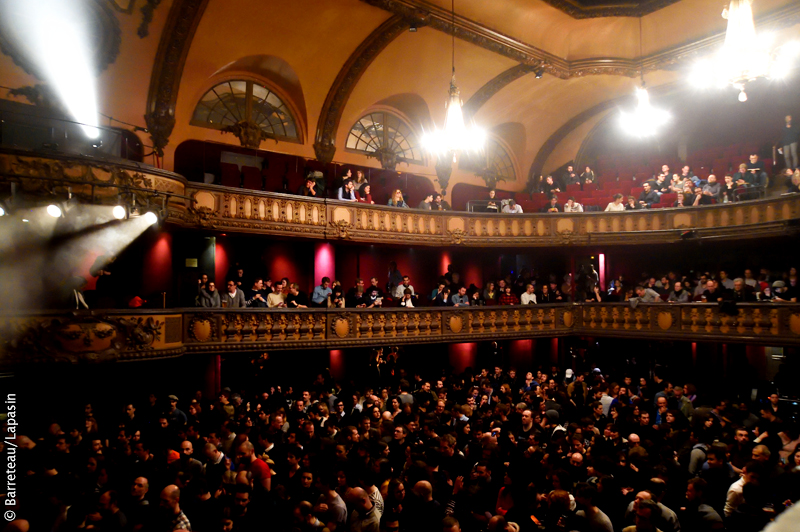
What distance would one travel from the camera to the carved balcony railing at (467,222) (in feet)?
39.1

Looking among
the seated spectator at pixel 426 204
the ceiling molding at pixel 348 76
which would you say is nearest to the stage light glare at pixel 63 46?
the ceiling molding at pixel 348 76

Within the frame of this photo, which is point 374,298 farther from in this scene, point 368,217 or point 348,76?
point 348,76

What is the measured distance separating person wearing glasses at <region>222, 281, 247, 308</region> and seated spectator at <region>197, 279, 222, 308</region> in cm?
17

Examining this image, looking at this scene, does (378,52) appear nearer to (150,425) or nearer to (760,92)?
(150,425)

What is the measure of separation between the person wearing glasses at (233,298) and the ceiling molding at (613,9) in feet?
34.4

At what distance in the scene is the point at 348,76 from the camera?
14.1m

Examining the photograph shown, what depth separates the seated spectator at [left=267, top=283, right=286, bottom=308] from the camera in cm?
1180

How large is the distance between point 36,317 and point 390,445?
6.07 metres

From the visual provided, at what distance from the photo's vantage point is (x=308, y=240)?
1368 cm

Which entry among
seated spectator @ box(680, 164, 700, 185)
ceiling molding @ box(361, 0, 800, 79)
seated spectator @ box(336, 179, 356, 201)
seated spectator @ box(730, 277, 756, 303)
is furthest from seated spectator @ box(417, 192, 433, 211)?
seated spectator @ box(730, 277, 756, 303)

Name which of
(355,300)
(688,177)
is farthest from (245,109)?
(688,177)

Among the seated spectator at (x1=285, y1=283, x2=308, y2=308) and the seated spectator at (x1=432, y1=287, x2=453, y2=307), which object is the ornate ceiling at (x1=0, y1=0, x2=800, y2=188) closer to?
the seated spectator at (x1=285, y1=283, x2=308, y2=308)

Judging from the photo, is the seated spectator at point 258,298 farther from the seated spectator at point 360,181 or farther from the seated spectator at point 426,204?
the seated spectator at point 426,204

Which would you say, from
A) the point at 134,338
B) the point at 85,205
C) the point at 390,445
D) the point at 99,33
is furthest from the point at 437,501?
the point at 99,33
